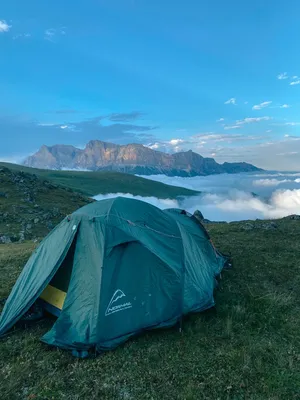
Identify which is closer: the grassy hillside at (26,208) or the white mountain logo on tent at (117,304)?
the white mountain logo on tent at (117,304)

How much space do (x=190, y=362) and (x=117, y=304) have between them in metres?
2.39

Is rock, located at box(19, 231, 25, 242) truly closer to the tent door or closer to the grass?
the tent door

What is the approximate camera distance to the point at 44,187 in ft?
193

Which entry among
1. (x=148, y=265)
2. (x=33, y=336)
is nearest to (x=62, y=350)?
(x=33, y=336)

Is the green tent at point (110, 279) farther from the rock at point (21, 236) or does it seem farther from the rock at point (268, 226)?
the rock at point (21, 236)

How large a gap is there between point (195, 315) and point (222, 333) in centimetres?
112

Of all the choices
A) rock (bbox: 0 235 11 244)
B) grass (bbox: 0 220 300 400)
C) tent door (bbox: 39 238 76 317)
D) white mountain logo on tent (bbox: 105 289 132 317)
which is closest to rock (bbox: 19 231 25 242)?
rock (bbox: 0 235 11 244)

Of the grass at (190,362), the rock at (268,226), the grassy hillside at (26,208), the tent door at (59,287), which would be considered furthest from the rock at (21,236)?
the rock at (268,226)

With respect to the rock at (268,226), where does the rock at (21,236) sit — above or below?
below

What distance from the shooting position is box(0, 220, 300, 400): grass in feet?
20.4

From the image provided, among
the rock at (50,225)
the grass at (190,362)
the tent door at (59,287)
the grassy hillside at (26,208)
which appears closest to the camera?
the grass at (190,362)

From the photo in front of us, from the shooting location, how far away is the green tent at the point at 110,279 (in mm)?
7797

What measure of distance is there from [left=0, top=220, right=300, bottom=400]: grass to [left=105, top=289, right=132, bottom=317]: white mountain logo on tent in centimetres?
99

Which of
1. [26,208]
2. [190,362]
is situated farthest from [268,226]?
[26,208]
